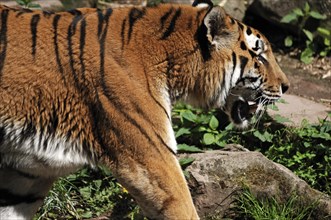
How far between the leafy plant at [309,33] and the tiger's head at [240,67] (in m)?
2.90

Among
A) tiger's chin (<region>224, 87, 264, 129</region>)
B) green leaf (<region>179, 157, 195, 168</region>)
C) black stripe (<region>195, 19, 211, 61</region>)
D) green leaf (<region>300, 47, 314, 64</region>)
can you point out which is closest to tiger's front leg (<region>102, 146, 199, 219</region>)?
black stripe (<region>195, 19, 211, 61</region>)

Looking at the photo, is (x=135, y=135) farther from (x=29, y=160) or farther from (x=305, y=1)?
(x=305, y=1)

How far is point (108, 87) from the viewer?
3252 millimetres

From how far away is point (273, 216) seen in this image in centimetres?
405

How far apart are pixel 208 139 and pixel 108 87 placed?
1.49m

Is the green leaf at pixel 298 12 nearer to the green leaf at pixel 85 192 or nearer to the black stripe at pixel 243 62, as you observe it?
the green leaf at pixel 85 192

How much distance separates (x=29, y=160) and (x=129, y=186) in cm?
48

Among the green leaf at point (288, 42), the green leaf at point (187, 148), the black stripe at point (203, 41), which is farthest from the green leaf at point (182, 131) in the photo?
the green leaf at point (288, 42)

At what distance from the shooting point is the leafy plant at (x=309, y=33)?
6.64 metres

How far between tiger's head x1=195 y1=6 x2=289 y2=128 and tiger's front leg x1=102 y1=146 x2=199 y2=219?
0.54 meters

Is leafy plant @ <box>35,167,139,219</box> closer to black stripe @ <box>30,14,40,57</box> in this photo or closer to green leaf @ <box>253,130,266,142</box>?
green leaf @ <box>253,130,266,142</box>

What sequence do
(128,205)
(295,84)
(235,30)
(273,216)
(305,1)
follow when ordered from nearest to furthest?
(235,30) → (273,216) → (128,205) → (295,84) → (305,1)

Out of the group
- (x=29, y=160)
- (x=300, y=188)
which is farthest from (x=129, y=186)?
(x=300, y=188)

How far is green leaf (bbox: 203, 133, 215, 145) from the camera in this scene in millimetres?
4594
